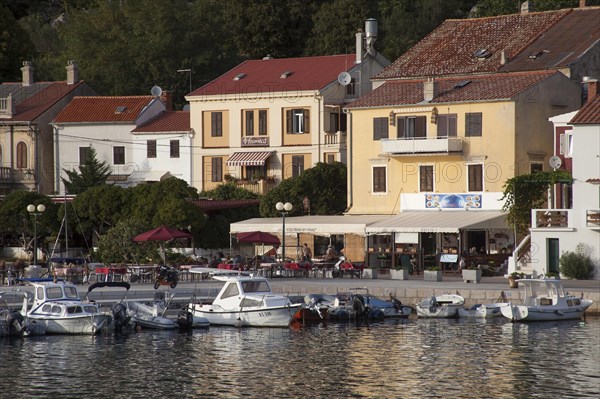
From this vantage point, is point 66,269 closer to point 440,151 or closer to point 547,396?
point 440,151

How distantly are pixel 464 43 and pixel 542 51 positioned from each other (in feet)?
17.3

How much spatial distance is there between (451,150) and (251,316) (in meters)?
20.4

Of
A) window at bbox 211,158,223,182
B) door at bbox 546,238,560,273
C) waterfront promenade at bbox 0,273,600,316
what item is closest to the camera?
waterfront promenade at bbox 0,273,600,316

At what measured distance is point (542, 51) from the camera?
7194 centimetres

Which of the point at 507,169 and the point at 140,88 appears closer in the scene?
the point at 507,169

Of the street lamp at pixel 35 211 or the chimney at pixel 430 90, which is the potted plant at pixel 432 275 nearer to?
the chimney at pixel 430 90

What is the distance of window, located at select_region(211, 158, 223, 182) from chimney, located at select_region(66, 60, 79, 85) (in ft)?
46.1

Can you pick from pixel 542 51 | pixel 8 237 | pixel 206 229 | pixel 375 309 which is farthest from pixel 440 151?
pixel 8 237

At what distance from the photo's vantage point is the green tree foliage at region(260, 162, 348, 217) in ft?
241

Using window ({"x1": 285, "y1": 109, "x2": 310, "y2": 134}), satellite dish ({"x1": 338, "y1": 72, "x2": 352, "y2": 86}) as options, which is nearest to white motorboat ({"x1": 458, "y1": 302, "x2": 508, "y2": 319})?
satellite dish ({"x1": 338, "y1": 72, "x2": 352, "y2": 86})

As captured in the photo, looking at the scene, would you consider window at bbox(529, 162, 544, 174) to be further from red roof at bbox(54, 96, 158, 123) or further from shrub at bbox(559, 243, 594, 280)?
red roof at bbox(54, 96, 158, 123)

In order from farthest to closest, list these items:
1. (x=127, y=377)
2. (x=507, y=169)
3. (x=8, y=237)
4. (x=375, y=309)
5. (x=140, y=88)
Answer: (x=140, y=88) < (x=8, y=237) < (x=507, y=169) < (x=375, y=309) < (x=127, y=377)

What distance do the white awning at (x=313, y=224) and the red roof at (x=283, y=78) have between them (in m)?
10.7

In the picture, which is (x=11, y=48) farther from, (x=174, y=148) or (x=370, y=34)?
(x=370, y=34)
